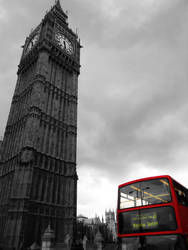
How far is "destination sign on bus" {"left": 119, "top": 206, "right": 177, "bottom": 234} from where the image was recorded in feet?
30.9

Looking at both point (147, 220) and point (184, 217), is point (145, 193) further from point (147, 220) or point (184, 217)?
point (184, 217)

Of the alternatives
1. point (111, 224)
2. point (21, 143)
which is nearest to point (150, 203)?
point (21, 143)

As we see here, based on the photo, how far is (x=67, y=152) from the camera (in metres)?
38.0

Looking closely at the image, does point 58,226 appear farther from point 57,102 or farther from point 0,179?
point 57,102

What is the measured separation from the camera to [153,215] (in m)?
9.91

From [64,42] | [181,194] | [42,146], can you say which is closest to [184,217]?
[181,194]

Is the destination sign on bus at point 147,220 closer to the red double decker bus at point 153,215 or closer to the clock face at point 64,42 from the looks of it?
the red double decker bus at point 153,215

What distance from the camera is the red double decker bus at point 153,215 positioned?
9109 mm

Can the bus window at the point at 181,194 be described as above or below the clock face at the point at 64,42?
below

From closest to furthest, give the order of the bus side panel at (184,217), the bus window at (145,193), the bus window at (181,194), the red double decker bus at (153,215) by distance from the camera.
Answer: the red double decker bus at (153,215)
the bus side panel at (184,217)
the bus window at (145,193)
the bus window at (181,194)

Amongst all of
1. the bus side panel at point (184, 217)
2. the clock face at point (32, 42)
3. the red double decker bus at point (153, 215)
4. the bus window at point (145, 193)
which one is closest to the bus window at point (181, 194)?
the red double decker bus at point (153, 215)

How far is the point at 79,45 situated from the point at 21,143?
102 ft

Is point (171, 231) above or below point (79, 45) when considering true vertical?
below

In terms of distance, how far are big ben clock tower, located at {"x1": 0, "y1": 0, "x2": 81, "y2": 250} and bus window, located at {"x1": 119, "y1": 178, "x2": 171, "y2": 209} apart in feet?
67.5
